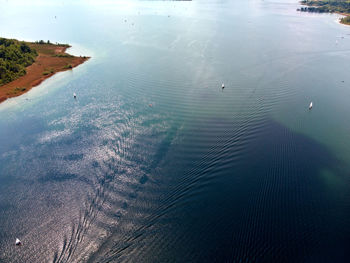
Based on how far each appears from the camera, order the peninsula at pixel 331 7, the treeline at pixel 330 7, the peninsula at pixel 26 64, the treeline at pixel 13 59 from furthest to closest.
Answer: the treeline at pixel 330 7 < the peninsula at pixel 331 7 < the treeline at pixel 13 59 < the peninsula at pixel 26 64

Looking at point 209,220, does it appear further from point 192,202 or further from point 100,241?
point 100,241

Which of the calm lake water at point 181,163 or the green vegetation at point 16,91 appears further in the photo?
the green vegetation at point 16,91

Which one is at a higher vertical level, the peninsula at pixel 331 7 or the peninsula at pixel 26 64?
the peninsula at pixel 331 7

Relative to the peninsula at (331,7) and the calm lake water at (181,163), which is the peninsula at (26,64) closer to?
the calm lake water at (181,163)

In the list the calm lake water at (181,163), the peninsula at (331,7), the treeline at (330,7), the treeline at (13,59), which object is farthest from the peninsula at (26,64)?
the treeline at (330,7)

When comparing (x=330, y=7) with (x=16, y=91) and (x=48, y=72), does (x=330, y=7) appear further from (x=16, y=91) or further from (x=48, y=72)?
(x=16, y=91)

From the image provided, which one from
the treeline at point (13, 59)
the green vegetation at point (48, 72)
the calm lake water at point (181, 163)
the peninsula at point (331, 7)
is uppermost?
the peninsula at point (331, 7)

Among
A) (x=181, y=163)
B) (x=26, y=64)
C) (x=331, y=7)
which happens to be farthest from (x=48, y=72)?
(x=331, y=7)
